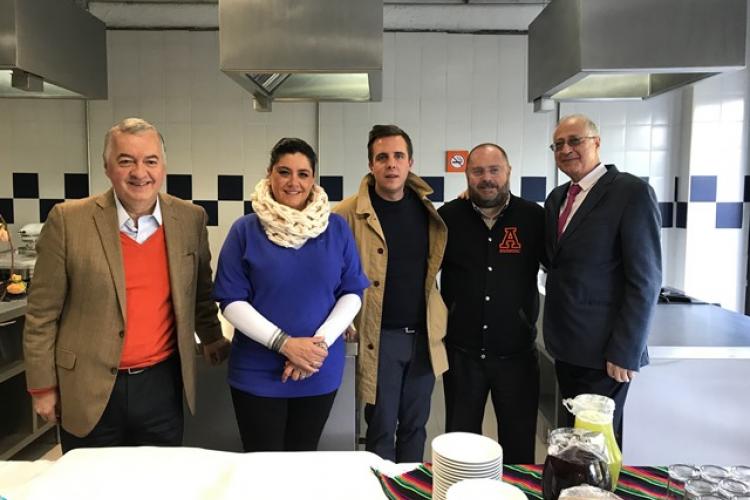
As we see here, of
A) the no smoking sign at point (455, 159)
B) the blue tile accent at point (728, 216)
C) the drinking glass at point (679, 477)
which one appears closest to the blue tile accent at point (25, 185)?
the no smoking sign at point (455, 159)

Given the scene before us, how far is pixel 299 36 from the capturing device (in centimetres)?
182

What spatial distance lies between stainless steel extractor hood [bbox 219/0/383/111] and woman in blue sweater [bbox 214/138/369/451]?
0.90 feet

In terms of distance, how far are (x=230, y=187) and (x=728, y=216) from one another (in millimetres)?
3592

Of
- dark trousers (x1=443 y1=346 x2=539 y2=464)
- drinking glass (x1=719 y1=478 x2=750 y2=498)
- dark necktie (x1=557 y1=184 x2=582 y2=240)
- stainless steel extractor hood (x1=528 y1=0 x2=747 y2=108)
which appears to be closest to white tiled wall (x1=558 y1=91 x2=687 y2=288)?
dark necktie (x1=557 y1=184 x2=582 y2=240)

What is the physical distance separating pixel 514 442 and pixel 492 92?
2728 millimetres

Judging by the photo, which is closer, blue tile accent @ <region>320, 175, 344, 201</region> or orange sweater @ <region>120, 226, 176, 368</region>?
orange sweater @ <region>120, 226, 176, 368</region>

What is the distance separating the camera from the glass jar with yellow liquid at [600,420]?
1.07 m

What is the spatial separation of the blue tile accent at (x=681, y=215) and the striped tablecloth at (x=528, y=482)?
3.32m

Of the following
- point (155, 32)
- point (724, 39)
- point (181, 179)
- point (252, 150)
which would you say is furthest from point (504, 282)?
point (155, 32)

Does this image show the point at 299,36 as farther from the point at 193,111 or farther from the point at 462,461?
the point at 193,111

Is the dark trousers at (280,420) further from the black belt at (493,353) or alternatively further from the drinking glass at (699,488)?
the drinking glass at (699,488)

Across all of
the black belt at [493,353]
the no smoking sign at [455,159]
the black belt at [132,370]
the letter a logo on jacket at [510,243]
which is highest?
the no smoking sign at [455,159]

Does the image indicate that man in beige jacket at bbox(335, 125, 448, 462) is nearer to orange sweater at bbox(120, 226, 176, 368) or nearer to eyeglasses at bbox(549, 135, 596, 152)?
eyeglasses at bbox(549, 135, 596, 152)

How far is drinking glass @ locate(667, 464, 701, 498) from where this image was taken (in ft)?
3.30
